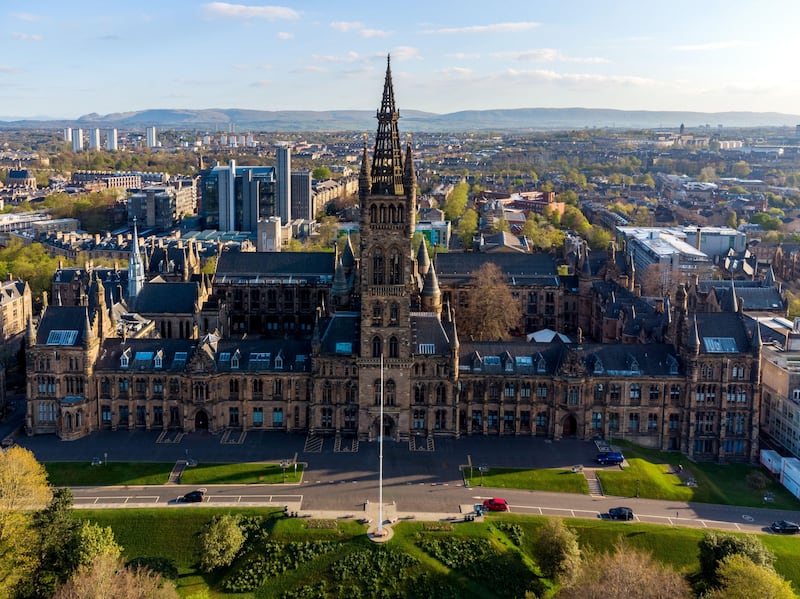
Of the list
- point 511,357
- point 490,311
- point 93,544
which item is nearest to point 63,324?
point 93,544

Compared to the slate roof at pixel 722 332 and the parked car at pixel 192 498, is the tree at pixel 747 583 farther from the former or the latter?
the parked car at pixel 192 498

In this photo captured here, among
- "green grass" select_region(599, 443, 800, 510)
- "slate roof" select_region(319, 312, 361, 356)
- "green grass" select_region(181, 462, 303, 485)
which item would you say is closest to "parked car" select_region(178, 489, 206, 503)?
"green grass" select_region(181, 462, 303, 485)

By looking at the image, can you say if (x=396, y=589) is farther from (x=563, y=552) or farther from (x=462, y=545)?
(x=563, y=552)

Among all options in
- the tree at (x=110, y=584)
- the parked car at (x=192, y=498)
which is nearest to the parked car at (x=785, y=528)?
the tree at (x=110, y=584)

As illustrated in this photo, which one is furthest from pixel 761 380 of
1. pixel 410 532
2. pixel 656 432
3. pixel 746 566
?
pixel 410 532

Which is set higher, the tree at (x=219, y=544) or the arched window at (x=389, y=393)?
the arched window at (x=389, y=393)

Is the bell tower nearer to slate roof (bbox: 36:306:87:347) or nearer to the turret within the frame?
the turret
